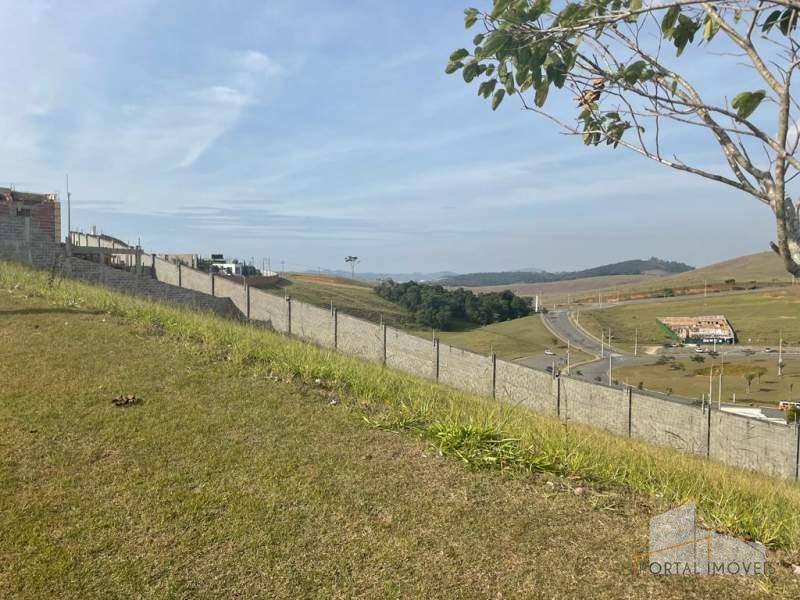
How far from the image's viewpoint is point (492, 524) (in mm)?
3541

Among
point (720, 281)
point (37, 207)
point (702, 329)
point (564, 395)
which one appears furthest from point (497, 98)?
point (720, 281)

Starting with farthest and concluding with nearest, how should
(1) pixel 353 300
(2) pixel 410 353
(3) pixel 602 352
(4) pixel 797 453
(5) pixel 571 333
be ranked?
(5) pixel 571 333 → (1) pixel 353 300 → (3) pixel 602 352 → (2) pixel 410 353 → (4) pixel 797 453

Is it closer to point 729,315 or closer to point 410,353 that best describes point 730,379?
point 729,315

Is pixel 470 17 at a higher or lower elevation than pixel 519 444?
higher

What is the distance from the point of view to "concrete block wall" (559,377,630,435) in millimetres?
20406

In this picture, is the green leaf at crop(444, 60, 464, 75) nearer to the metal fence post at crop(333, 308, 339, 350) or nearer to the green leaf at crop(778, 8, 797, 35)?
the green leaf at crop(778, 8, 797, 35)

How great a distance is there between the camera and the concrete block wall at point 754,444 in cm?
1888

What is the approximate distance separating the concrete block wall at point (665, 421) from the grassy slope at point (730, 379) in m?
25.8

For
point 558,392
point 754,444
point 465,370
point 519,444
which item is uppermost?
point 519,444

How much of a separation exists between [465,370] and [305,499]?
756 inches

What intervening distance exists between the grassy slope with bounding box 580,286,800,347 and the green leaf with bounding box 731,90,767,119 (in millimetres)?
74821

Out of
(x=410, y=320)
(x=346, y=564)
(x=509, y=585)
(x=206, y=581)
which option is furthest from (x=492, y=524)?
(x=410, y=320)

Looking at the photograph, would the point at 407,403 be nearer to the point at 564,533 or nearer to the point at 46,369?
the point at 564,533

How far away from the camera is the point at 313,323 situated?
25.4 m
